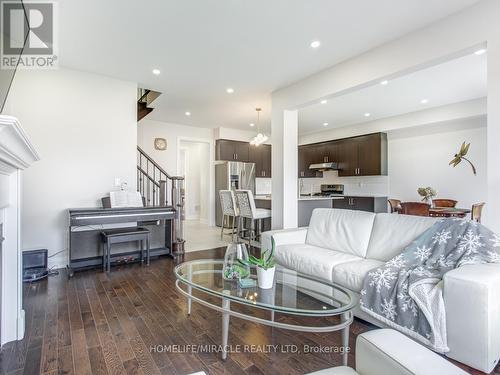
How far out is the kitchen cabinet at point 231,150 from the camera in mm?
7301

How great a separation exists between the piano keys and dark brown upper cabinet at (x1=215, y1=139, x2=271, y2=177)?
11.3 feet

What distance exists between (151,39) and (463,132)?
19.2 ft

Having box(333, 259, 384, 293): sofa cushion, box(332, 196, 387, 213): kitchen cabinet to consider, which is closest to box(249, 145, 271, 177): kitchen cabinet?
box(332, 196, 387, 213): kitchen cabinet

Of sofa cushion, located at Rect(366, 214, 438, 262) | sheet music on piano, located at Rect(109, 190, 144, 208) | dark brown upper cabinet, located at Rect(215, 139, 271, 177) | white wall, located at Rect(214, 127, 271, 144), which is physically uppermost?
white wall, located at Rect(214, 127, 271, 144)

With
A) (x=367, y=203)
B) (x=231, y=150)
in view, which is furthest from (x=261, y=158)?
(x=367, y=203)

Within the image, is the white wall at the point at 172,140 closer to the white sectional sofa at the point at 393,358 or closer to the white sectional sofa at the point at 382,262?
the white sectional sofa at the point at 382,262

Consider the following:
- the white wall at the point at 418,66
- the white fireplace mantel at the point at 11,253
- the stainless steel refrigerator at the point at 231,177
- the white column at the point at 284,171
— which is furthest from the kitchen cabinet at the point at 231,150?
the white fireplace mantel at the point at 11,253

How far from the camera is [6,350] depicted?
1786 mm

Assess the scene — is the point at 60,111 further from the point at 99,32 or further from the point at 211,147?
the point at 211,147

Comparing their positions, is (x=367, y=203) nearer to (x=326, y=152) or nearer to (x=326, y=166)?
(x=326, y=166)

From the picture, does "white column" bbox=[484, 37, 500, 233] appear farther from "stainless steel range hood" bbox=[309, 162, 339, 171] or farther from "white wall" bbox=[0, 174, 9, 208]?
"stainless steel range hood" bbox=[309, 162, 339, 171]

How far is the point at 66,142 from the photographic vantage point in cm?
372

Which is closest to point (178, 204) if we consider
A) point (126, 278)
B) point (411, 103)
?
point (126, 278)

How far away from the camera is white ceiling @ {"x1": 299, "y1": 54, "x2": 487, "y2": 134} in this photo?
372 cm
